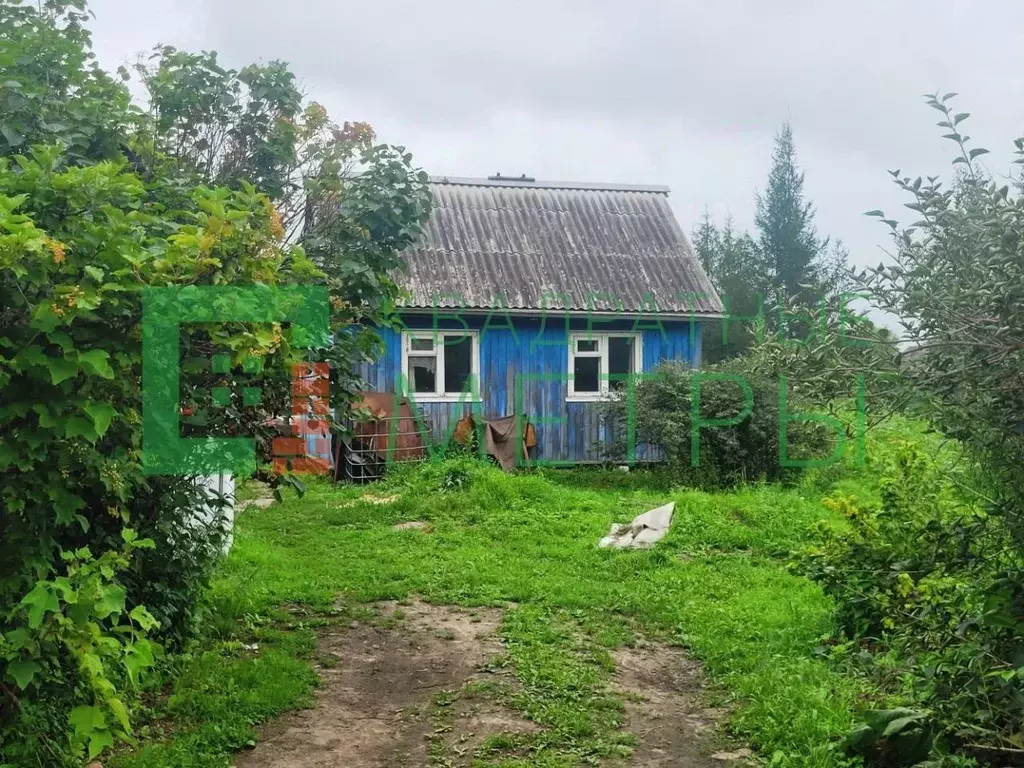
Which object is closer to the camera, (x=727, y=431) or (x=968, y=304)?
(x=968, y=304)

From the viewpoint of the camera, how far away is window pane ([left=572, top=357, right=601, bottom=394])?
14.7 m

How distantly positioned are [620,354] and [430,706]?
10.7m

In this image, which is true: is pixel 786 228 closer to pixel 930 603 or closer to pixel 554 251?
pixel 554 251

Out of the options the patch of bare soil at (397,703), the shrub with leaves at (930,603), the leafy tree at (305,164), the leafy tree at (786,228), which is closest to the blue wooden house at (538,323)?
the leafy tree at (305,164)

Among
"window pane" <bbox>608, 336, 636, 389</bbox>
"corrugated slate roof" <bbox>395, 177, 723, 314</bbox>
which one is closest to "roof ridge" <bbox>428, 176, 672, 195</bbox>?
"corrugated slate roof" <bbox>395, 177, 723, 314</bbox>

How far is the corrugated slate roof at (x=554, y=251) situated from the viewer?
14312 millimetres

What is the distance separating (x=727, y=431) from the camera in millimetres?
12055

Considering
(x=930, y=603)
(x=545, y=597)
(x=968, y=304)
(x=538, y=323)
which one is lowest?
(x=545, y=597)

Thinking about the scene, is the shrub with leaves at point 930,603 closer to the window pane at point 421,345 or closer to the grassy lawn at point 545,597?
the grassy lawn at point 545,597

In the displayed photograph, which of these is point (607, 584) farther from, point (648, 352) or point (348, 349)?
point (648, 352)

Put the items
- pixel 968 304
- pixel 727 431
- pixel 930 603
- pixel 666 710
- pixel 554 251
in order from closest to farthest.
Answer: pixel 968 304 → pixel 930 603 → pixel 666 710 → pixel 727 431 → pixel 554 251

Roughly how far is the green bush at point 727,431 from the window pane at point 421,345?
11.9 feet

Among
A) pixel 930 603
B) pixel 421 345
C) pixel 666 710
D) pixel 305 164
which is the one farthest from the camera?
pixel 421 345

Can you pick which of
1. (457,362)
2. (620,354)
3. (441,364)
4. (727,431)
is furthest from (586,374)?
(727,431)
